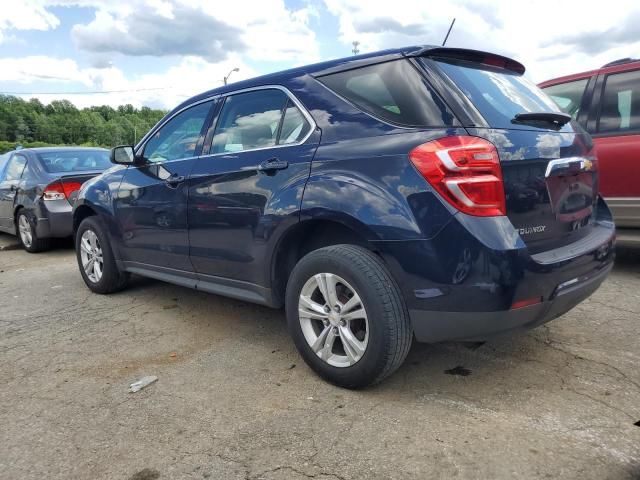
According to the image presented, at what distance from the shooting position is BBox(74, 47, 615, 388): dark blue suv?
237 cm

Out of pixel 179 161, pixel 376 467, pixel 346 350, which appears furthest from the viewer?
pixel 179 161

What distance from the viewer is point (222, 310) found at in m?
4.35

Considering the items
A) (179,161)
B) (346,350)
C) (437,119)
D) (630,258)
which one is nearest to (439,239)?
(437,119)

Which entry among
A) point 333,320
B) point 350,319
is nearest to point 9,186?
point 333,320

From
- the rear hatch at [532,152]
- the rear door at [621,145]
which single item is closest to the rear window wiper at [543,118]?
the rear hatch at [532,152]

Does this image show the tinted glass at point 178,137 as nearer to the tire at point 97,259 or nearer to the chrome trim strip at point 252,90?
the chrome trim strip at point 252,90

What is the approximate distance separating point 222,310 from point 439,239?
2458 mm

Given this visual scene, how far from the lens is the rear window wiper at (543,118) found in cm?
271

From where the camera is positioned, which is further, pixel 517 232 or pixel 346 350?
pixel 346 350

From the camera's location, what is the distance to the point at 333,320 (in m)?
2.77

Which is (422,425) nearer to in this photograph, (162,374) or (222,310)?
(162,374)

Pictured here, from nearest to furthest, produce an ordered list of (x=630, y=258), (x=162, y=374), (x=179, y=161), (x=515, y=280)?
1. (x=515, y=280)
2. (x=162, y=374)
3. (x=179, y=161)
4. (x=630, y=258)

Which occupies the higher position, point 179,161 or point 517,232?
point 179,161

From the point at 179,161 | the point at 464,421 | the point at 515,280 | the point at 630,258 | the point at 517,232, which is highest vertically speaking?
the point at 179,161
